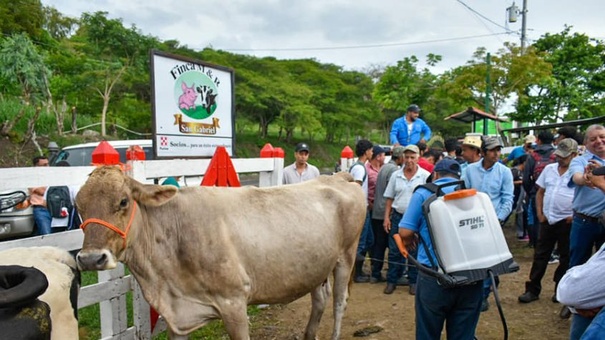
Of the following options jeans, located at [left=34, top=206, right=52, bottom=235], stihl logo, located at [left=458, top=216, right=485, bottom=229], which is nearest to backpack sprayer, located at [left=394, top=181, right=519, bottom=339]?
stihl logo, located at [left=458, top=216, right=485, bottom=229]

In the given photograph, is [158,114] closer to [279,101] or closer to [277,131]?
[279,101]

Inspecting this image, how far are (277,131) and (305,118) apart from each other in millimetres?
8716

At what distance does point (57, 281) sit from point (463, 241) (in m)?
Answer: 2.19

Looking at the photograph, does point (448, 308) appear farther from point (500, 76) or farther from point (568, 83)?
point (568, 83)

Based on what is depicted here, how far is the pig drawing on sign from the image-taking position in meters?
4.10

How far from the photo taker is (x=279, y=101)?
27.6 meters

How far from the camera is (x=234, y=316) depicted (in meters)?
3.10

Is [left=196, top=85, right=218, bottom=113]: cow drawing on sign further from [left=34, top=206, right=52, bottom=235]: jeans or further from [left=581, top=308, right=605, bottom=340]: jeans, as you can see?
[left=581, top=308, right=605, bottom=340]: jeans

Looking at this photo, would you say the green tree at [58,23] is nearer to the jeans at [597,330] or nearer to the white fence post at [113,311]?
the white fence post at [113,311]

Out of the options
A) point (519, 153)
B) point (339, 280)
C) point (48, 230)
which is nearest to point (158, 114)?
point (339, 280)

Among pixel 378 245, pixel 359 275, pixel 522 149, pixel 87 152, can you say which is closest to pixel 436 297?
pixel 378 245

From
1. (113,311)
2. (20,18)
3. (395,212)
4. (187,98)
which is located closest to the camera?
(113,311)

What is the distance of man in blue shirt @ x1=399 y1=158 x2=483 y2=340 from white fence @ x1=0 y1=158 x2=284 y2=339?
2048mm

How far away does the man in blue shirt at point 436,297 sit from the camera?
2.88 m
